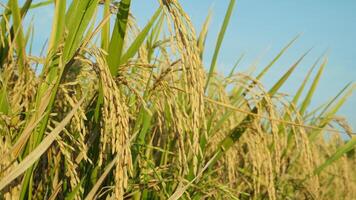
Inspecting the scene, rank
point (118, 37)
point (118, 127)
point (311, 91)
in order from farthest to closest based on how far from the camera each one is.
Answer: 1. point (311, 91)
2. point (118, 37)
3. point (118, 127)

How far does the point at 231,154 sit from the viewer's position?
8.00 ft

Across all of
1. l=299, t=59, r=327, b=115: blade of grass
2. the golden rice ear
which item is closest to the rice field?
the golden rice ear

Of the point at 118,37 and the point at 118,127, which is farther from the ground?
the point at 118,37

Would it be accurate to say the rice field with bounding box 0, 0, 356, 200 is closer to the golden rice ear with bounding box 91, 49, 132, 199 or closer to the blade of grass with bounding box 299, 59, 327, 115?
the golden rice ear with bounding box 91, 49, 132, 199

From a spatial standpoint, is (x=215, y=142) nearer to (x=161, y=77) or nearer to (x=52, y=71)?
(x=161, y=77)

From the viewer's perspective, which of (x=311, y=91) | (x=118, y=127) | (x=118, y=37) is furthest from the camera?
(x=311, y=91)

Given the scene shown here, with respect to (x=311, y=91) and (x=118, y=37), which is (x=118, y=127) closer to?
(x=118, y=37)

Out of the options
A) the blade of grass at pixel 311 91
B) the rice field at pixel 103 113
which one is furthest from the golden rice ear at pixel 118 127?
the blade of grass at pixel 311 91

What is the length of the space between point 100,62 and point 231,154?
1.23 meters

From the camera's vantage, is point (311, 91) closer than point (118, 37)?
No

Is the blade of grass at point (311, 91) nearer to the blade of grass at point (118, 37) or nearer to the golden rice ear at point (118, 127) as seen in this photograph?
the blade of grass at point (118, 37)

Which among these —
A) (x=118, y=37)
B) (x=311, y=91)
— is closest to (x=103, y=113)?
(x=118, y=37)

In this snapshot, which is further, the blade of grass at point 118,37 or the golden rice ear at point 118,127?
the blade of grass at point 118,37

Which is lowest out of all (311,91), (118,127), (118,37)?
(118,127)
